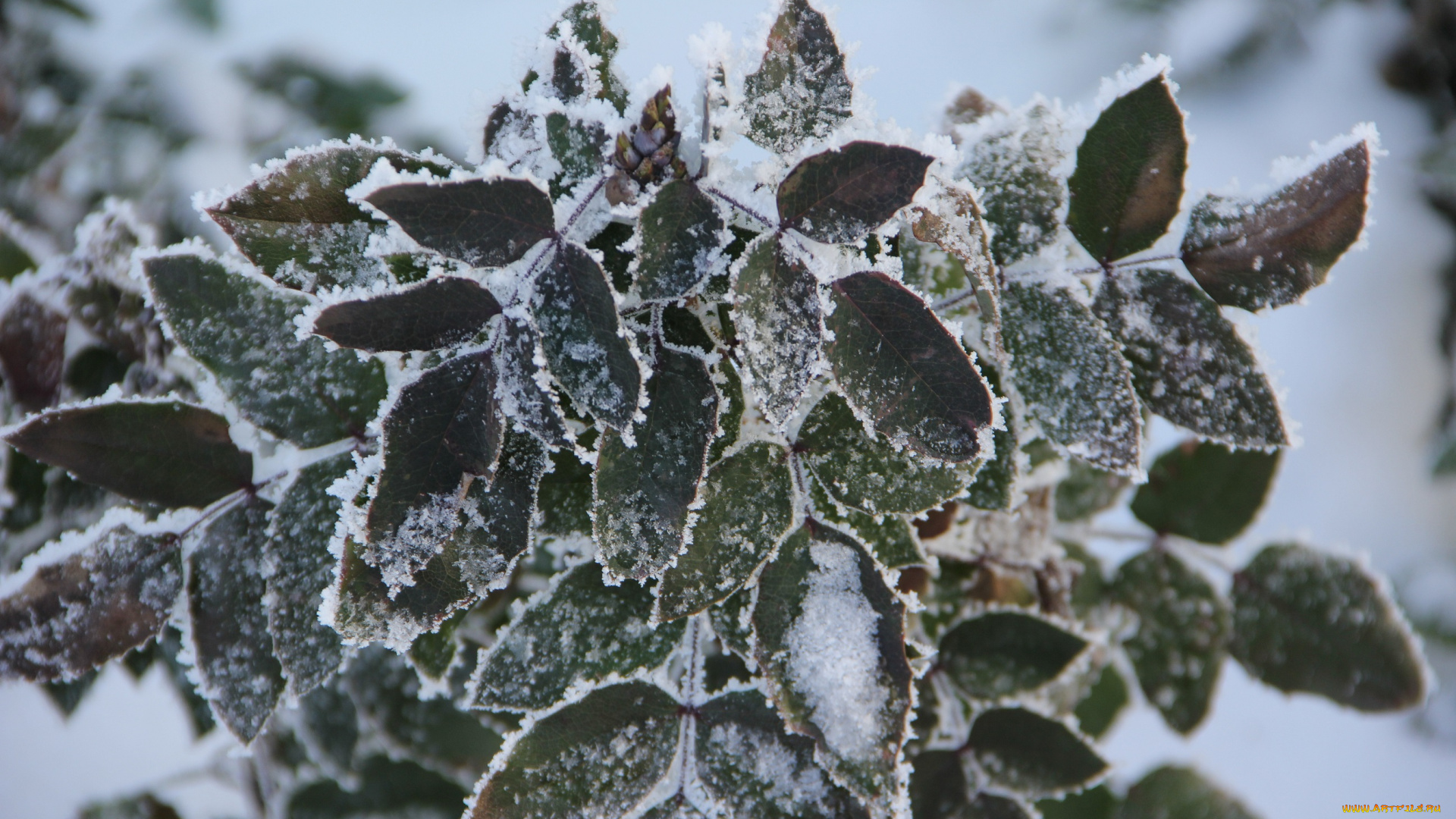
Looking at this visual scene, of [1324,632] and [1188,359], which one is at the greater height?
[1188,359]

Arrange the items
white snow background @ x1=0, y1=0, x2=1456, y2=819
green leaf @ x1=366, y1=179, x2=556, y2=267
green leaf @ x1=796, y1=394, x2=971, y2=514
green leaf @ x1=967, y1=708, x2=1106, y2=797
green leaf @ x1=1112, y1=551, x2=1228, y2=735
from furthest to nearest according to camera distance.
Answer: white snow background @ x1=0, y1=0, x2=1456, y2=819
green leaf @ x1=1112, y1=551, x2=1228, y2=735
green leaf @ x1=967, y1=708, x2=1106, y2=797
green leaf @ x1=796, y1=394, x2=971, y2=514
green leaf @ x1=366, y1=179, x2=556, y2=267

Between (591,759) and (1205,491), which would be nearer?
(591,759)

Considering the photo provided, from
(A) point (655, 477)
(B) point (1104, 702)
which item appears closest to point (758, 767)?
(A) point (655, 477)

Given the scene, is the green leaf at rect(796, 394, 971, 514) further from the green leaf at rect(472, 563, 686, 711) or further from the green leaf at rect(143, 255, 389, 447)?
the green leaf at rect(143, 255, 389, 447)

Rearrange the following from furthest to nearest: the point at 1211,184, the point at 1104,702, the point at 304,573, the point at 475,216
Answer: the point at 1211,184, the point at 1104,702, the point at 304,573, the point at 475,216

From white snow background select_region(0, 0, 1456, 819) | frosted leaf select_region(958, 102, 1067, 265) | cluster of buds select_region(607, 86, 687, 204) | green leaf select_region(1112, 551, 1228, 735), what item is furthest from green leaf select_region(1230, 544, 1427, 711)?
white snow background select_region(0, 0, 1456, 819)

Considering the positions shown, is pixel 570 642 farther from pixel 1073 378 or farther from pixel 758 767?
pixel 1073 378

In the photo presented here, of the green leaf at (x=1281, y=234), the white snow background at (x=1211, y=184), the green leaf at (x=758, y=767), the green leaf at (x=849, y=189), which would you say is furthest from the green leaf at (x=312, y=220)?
the white snow background at (x=1211, y=184)
